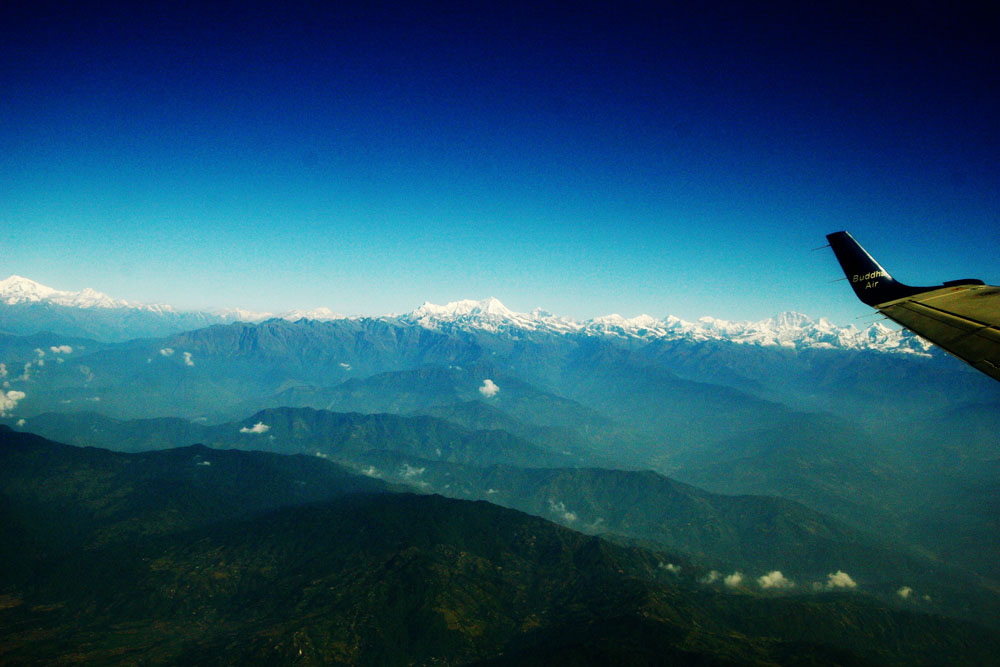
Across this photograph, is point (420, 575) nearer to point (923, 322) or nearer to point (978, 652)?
point (923, 322)

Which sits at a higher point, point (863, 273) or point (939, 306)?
point (863, 273)

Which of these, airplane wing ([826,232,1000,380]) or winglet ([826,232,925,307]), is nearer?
airplane wing ([826,232,1000,380])

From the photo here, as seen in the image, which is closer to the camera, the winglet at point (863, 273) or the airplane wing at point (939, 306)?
the airplane wing at point (939, 306)

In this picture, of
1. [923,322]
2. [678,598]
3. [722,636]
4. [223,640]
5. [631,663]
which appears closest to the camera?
[923,322]

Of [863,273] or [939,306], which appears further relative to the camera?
[863,273]

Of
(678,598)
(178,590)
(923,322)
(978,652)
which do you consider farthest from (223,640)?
(978,652)
